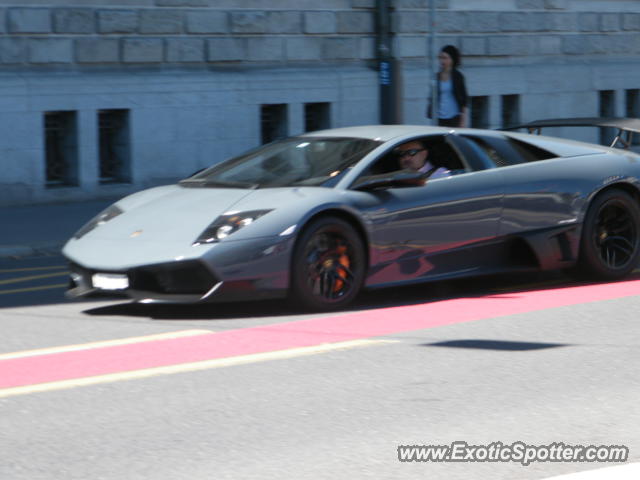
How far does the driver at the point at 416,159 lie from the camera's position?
369 inches

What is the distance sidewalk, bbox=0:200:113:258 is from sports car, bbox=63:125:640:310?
154 inches

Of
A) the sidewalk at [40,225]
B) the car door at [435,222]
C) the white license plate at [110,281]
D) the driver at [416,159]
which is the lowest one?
the sidewalk at [40,225]

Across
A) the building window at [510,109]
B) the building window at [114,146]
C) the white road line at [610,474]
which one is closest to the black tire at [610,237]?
the white road line at [610,474]

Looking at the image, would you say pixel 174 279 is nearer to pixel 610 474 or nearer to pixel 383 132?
pixel 383 132

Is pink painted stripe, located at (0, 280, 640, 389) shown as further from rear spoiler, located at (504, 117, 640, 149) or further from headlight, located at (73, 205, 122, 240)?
rear spoiler, located at (504, 117, 640, 149)

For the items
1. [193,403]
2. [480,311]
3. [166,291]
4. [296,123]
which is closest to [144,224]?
[166,291]

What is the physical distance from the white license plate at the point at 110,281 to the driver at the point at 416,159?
2095 mm

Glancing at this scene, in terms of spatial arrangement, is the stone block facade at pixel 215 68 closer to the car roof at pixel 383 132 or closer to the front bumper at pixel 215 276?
the car roof at pixel 383 132

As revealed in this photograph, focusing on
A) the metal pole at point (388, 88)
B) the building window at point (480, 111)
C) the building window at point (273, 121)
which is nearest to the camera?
the metal pole at point (388, 88)

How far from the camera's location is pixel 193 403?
6.17 m

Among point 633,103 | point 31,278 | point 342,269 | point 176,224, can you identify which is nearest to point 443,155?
point 342,269

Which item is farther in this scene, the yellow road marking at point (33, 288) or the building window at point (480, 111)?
the building window at point (480, 111)

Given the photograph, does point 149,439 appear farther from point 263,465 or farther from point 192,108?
point 192,108

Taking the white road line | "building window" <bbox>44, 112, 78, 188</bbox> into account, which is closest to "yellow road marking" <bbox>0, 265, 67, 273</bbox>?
"building window" <bbox>44, 112, 78, 188</bbox>
